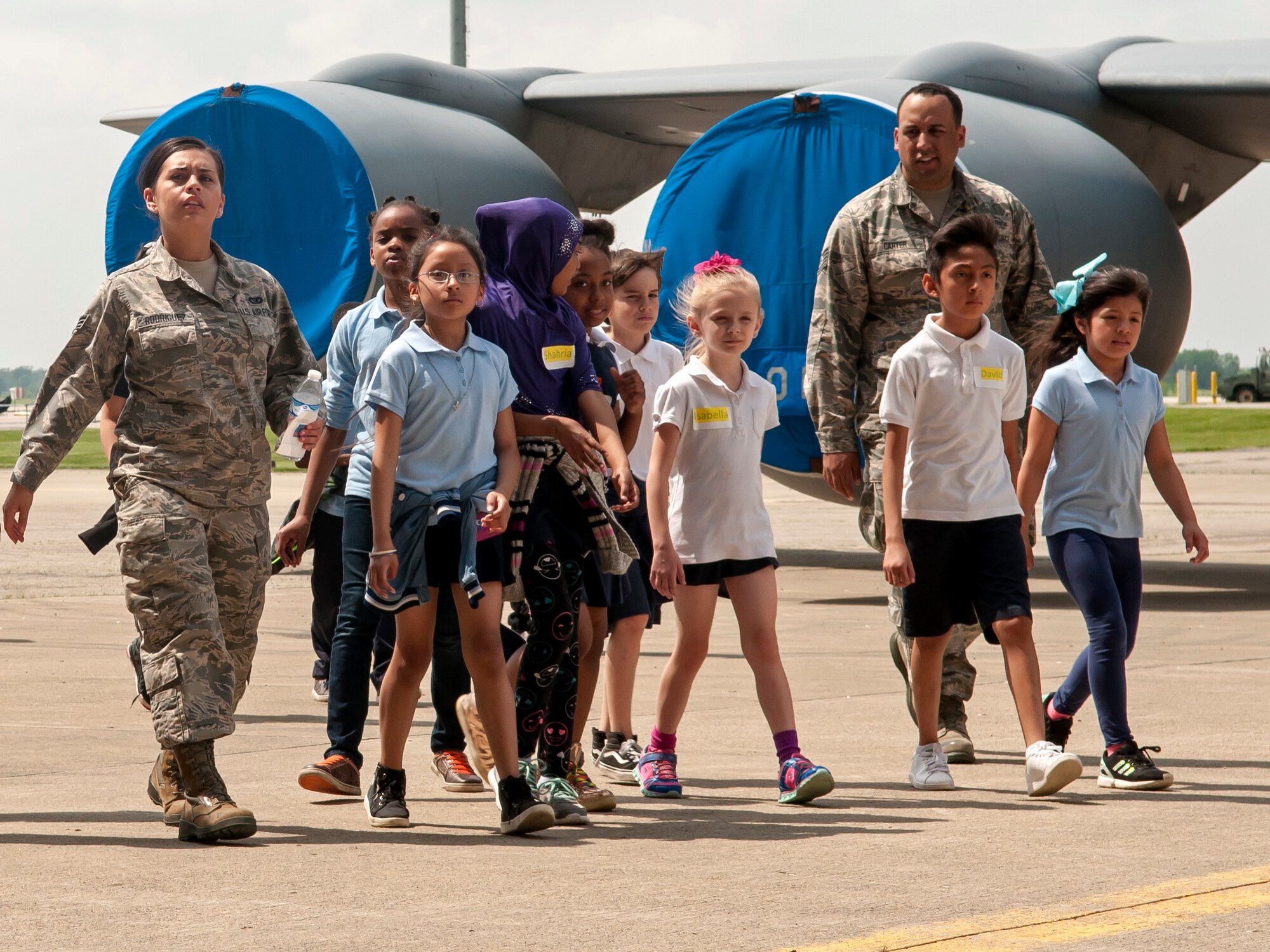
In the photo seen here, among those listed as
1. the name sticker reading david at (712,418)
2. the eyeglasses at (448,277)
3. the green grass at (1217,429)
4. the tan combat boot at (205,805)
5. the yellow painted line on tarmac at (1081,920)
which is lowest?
the green grass at (1217,429)

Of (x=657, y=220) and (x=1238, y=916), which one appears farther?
(x=657, y=220)

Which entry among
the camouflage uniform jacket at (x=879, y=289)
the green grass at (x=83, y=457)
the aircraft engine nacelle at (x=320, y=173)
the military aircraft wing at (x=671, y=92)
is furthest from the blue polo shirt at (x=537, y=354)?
the green grass at (x=83, y=457)

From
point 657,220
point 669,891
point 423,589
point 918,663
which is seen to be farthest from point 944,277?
point 657,220

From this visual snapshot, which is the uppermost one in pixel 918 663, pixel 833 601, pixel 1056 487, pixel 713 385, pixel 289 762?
pixel 713 385

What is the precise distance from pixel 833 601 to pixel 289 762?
6.19 meters

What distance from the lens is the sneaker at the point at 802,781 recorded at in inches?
212

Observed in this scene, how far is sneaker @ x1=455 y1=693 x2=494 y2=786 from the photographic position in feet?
18.7

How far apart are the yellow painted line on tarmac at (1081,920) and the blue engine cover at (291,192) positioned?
356 inches

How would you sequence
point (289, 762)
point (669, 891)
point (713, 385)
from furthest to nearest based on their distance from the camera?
point (289, 762) < point (713, 385) < point (669, 891)

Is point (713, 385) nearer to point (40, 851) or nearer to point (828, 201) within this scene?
point (40, 851)

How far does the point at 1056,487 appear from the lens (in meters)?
6.10

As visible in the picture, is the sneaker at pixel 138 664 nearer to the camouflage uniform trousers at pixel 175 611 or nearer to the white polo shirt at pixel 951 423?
the camouflage uniform trousers at pixel 175 611

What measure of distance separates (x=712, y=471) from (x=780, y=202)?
5819mm

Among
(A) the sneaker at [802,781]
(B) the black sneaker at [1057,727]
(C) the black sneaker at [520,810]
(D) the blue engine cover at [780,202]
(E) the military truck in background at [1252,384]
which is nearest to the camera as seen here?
(C) the black sneaker at [520,810]
